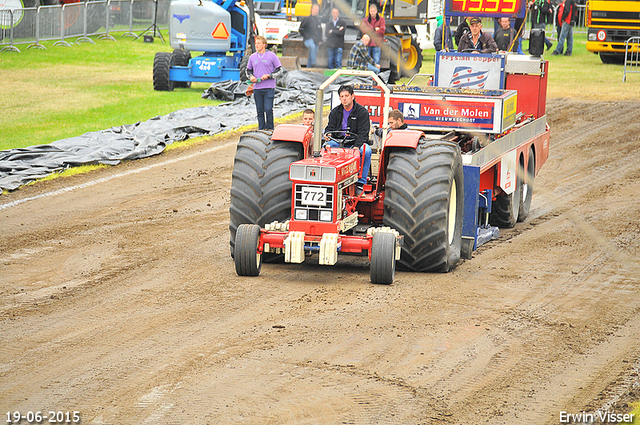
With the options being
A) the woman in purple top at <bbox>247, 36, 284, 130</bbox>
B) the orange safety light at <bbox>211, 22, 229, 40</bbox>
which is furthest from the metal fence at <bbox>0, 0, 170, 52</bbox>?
the woman in purple top at <bbox>247, 36, 284, 130</bbox>

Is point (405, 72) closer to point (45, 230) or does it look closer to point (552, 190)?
point (552, 190)

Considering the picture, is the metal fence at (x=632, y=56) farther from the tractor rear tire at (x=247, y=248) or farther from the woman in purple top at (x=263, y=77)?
the tractor rear tire at (x=247, y=248)

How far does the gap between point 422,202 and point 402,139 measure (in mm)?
723

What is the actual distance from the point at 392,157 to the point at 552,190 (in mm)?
5748

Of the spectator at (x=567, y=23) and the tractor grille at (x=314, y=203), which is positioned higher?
the spectator at (x=567, y=23)

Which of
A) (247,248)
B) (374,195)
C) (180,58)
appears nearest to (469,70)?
(374,195)

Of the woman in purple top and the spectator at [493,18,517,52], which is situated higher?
the spectator at [493,18,517,52]

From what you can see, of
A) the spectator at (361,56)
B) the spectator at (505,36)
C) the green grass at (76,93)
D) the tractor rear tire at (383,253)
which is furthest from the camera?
the spectator at (361,56)

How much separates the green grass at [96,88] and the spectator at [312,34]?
3054 mm

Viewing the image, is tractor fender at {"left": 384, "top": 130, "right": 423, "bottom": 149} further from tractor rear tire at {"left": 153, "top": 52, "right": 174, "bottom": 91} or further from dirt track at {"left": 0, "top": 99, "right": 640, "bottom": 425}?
tractor rear tire at {"left": 153, "top": 52, "right": 174, "bottom": 91}

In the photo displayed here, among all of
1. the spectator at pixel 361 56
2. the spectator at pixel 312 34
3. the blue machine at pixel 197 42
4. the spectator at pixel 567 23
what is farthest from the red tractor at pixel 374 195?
the spectator at pixel 567 23

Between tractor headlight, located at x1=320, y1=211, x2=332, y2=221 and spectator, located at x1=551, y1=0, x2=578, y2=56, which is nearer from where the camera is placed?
tractor headlight, located at x1=320, y1=211, x2=332, y2=221

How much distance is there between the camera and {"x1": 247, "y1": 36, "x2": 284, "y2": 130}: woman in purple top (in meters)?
16.0

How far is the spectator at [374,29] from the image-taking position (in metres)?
23.5
